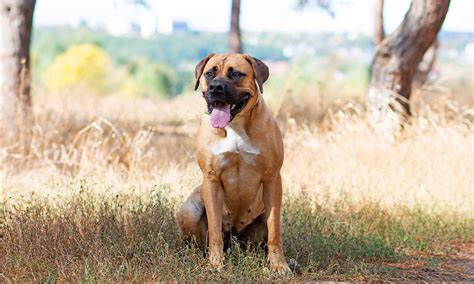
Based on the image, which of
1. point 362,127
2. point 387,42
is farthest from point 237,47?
point 362,127

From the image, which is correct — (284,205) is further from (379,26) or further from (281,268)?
(379,26)

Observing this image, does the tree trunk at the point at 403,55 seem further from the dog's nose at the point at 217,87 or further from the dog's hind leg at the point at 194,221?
the dog's nose at the point at 217,87

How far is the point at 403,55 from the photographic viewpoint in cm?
1202

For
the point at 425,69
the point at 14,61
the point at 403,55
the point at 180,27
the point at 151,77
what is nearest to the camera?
the point at 14,61

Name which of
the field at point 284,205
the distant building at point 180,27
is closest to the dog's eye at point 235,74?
the field at point 284,205

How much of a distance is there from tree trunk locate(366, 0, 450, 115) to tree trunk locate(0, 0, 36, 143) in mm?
4410

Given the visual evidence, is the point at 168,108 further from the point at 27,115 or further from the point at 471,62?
the point at 471,62

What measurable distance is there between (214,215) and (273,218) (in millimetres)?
413

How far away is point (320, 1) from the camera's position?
65.1 feet

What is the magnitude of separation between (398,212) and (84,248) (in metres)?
3.16

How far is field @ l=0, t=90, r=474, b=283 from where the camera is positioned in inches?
239

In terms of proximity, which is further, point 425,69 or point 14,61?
point 425,69

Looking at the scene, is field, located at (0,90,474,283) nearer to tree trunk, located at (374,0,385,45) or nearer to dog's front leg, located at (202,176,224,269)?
dog's front leg, located at (202,176,224,269)

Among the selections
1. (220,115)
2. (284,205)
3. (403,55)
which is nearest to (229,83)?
(220,115)
